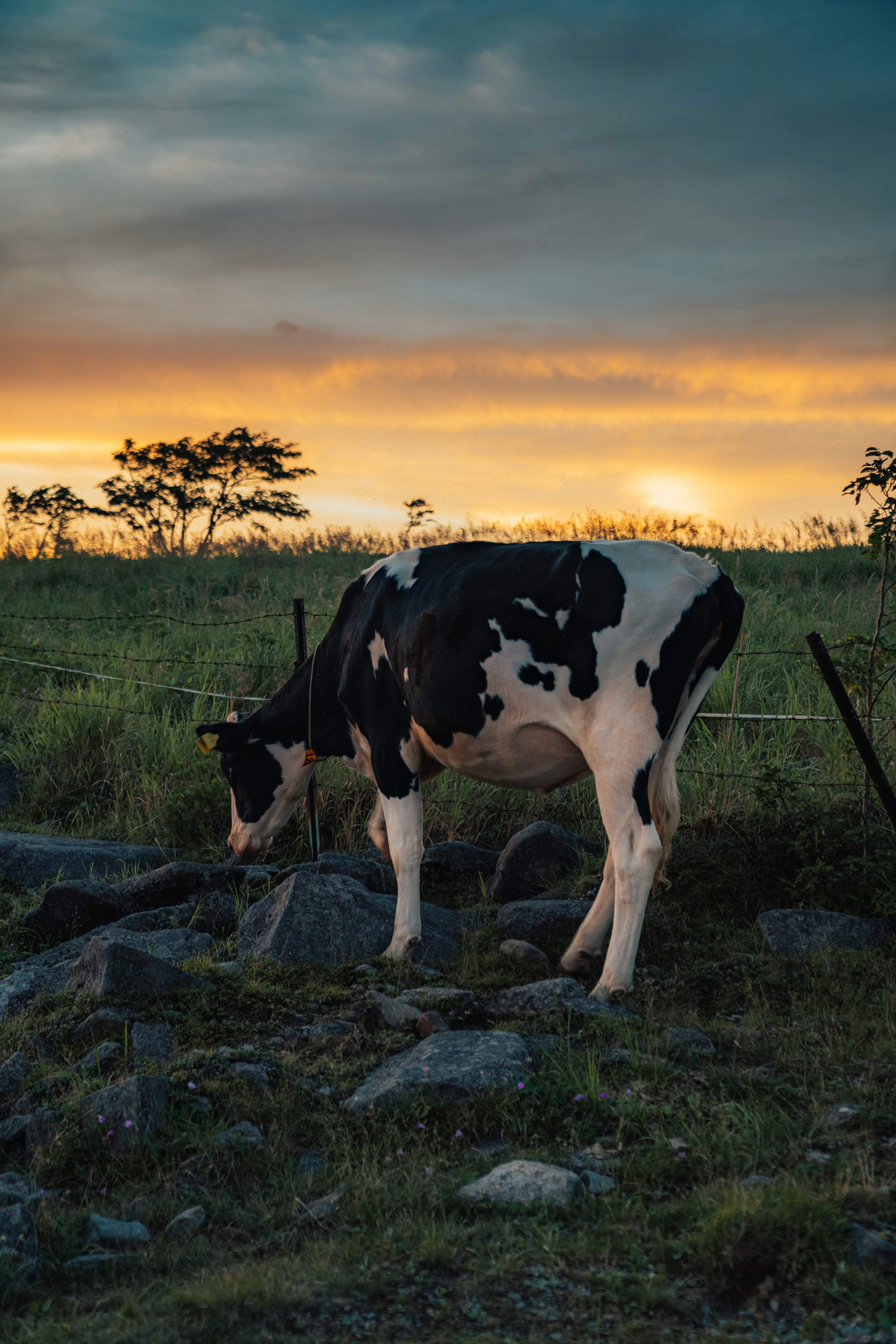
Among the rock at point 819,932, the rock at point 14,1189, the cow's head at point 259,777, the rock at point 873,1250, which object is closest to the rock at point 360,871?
the cow's head at point 259,777

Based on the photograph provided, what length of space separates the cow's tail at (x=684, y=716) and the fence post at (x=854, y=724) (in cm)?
69

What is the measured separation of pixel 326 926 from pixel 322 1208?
2494 millimetres

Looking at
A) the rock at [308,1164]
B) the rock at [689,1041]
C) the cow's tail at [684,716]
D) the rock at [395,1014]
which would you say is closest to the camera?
the rock at [308,1164]

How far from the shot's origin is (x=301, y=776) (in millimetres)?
7090

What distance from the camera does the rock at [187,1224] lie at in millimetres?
3469

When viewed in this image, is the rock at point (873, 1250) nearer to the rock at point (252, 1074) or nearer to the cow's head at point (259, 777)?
the rock at point (252, 1074)

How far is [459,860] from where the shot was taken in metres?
7.51

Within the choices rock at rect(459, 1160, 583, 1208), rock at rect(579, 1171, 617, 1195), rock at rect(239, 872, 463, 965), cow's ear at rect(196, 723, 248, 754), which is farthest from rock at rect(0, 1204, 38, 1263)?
cow's ear at rect(196, 723, 248, 754)

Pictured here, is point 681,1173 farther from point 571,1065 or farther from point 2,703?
point 2,703

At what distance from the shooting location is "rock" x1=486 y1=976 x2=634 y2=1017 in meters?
4.96

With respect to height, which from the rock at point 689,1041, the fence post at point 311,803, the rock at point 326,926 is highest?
the fence post at point 311,803

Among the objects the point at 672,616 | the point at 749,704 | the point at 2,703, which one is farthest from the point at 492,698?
the point at 2,703

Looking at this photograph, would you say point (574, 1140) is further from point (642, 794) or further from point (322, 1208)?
point (642, 794)

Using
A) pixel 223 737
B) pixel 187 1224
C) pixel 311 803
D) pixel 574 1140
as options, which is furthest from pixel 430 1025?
pixel 311 803
